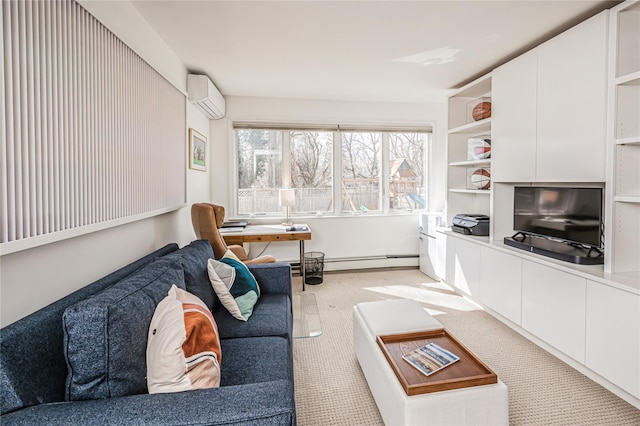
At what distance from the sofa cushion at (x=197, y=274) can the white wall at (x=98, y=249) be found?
359 millimetres

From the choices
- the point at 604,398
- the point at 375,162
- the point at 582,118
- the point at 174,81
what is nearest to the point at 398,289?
the point at 375,162

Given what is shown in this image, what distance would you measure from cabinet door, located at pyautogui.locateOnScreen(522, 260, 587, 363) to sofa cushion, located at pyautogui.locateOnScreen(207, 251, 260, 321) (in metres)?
2.10

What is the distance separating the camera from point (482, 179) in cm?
369

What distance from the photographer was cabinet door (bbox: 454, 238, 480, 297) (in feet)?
11.2

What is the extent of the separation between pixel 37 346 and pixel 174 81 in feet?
8.40

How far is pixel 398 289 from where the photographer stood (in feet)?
13.4

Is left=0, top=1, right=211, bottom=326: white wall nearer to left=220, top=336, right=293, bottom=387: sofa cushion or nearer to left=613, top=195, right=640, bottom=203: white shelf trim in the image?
left=220, top=336, right=293, bottom=387: sofa cushion

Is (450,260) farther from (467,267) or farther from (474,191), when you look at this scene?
(474,191)

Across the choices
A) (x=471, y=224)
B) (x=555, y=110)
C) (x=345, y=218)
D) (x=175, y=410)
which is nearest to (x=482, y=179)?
(x=471, y=224)

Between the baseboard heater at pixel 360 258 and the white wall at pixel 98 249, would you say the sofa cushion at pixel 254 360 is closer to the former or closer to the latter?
the white wall at pixel 98 249

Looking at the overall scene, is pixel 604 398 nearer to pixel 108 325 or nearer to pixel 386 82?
pixel 108 325

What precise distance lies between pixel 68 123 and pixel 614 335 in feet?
10.1

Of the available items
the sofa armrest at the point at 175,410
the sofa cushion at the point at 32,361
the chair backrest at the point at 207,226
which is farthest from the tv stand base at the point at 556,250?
the sofa cushion at the point at 32,361

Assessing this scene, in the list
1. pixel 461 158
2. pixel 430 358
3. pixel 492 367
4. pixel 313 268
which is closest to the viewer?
pixel 430 358
